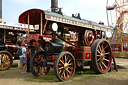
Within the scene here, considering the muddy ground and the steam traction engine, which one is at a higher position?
the steam traction engine

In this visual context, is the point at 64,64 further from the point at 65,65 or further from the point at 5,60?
the point at 5,60

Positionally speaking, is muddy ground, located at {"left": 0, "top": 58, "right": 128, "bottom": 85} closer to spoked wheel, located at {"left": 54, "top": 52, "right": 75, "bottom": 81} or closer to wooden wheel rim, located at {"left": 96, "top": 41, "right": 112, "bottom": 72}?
spoked wheel, located at {"left": 54, "top": 52, "right": 75, "bottom": 81}

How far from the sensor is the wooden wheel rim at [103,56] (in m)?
6.80

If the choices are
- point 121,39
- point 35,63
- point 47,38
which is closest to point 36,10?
point 47,38

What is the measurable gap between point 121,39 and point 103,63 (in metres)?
15.5

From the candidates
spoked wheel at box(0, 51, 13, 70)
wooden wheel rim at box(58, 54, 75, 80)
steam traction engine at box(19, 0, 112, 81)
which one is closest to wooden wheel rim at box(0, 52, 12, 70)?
spoked wheel at box(0, 51, 13, 70)

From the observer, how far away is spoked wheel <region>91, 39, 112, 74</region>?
21.1 ft

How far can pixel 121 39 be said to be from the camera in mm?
21078

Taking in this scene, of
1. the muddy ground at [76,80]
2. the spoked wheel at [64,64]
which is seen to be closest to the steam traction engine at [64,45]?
the spoked wheel at [64,64]

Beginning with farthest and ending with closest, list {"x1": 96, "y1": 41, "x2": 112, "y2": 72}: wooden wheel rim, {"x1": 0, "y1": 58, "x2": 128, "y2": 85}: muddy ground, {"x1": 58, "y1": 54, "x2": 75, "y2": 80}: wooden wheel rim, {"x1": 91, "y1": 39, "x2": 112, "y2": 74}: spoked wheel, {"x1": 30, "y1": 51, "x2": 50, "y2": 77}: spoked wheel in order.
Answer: {"x1": 96, "y1": 41, "x2": 112, "y2": 72}: wooden wheel rim → {"x1": 91, "y1": 39, "x2": 112, "y2": 74}: spoked wheel → {"x1": 30, "y1": 51, "x2": 50, "y2": 77}: spoked wheel → {"x1": 58, "y1": 54, "x2": 75, "y2": 80}: wooden wheel rim → {"x1": 0, "y1": 58, "x2": 128, "y2": 85}: muddy ground

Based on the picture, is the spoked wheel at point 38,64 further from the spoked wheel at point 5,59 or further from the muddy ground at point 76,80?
the spoked wheel at point 5,59

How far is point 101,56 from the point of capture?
680cm

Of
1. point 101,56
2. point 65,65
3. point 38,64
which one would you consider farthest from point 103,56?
point 38,64

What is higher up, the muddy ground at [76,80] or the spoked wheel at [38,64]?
the spoked wheel at [38,64]
